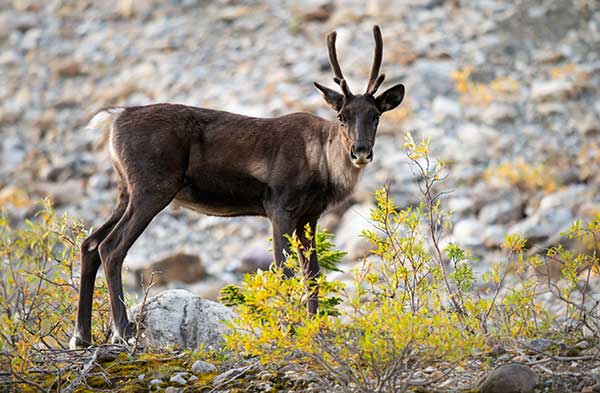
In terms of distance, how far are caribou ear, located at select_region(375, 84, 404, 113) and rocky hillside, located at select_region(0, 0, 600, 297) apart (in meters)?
5.73

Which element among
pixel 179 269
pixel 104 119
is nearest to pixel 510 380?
pixel 104 119

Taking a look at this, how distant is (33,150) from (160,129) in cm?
1300

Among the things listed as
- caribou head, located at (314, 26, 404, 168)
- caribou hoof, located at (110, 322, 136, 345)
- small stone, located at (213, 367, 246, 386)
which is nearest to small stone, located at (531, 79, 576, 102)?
caribou head, located at (314, 26, 404, 168)

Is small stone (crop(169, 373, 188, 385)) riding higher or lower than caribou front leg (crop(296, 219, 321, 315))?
lower

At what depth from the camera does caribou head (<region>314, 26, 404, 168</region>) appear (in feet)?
27.9

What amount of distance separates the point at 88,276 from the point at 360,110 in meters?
3.16

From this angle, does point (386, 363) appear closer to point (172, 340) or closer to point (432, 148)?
point (172, 340)

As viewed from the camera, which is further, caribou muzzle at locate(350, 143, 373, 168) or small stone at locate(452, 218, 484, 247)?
small stone at locate(452, 218, 484, 247)

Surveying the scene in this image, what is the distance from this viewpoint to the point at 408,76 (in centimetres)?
1916

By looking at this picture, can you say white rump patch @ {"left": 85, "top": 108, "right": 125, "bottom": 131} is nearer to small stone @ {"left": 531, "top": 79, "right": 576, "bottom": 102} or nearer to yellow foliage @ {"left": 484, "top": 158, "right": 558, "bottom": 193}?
yellow foliage @ {"left": 484, "top": 158, "right": 558, "bottom": 193}

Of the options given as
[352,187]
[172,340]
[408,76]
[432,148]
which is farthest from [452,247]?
[408,76]

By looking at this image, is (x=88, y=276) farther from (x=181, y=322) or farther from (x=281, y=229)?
(x=281, y=229)

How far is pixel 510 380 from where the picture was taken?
19.8ft

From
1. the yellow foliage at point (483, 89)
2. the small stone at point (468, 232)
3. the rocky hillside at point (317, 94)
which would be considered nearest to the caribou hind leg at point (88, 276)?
the rocky hillside at point (317, 94)
